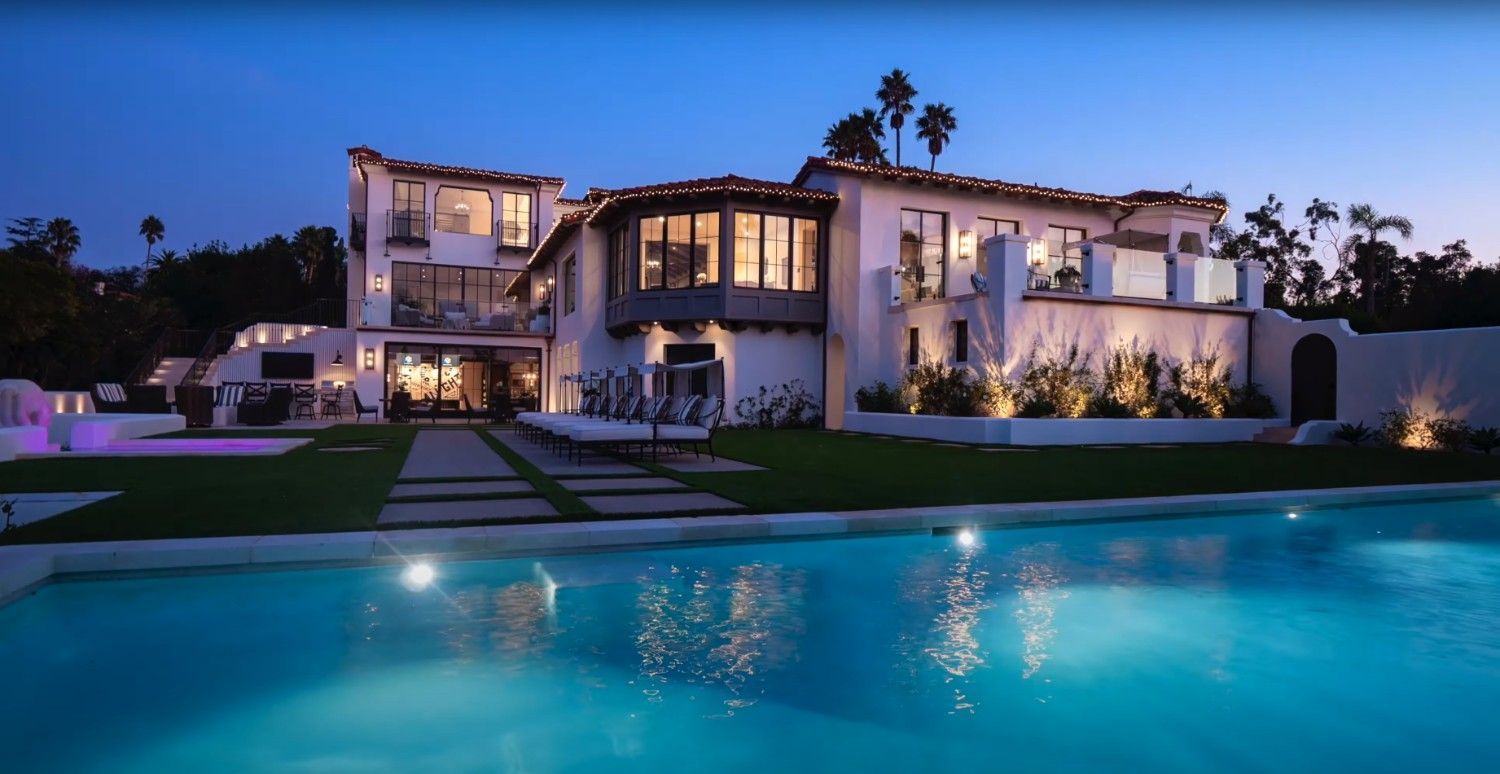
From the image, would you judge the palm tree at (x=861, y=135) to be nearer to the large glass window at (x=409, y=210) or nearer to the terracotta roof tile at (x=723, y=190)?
the terracotta roof tile at (x=723, y=190)

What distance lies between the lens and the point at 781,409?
23.9 metres

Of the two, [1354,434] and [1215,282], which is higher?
[1215,282]

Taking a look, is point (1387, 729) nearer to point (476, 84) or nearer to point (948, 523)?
Answer: point (948, 523)

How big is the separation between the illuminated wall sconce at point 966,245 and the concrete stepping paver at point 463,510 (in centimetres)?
1782

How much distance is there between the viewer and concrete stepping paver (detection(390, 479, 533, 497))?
911 centimetres

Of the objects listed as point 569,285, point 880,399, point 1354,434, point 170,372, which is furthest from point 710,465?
point 170,372

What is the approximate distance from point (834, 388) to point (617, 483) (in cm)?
1482

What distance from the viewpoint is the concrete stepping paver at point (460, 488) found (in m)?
9.11

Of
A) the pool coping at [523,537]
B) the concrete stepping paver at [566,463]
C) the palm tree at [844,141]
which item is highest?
the palm tree at [844,141]

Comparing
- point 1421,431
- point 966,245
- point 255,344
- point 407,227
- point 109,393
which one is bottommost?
point 1421,431

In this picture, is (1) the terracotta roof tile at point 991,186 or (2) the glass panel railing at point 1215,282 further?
(1) the terracotta roof tile at point 991,186

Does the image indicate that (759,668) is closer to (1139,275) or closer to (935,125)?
(1139,275)

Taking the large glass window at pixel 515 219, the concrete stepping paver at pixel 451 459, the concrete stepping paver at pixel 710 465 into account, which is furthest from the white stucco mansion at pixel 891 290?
the concrete stepping paver at pixel 710 465

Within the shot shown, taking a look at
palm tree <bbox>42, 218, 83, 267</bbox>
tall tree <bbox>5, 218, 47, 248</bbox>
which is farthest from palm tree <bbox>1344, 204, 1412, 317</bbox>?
tall tree <bbox>5, 218, 47, 248</bbox>
